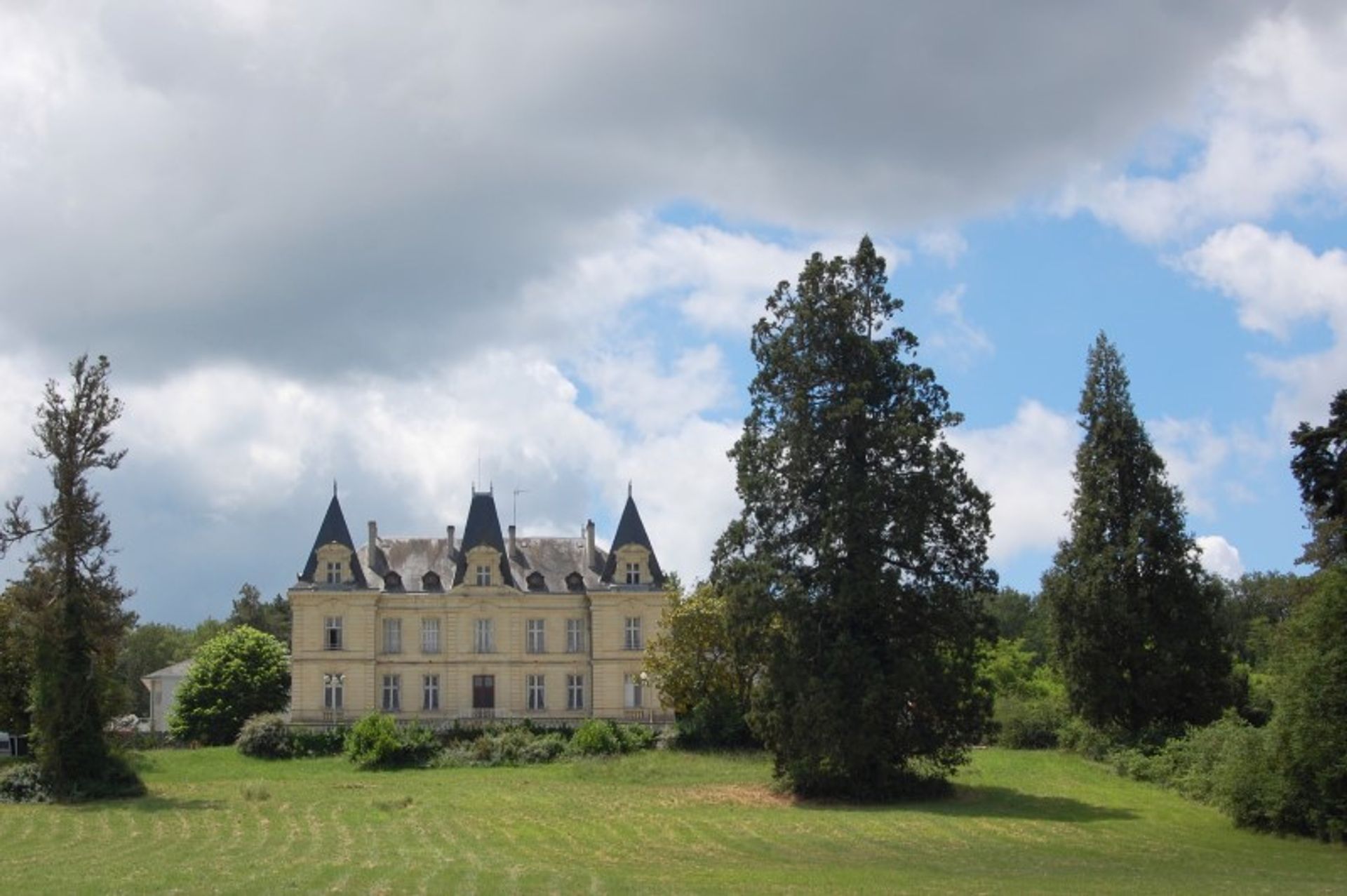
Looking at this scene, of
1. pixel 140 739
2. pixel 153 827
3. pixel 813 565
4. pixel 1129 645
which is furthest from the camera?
pixel 140 739

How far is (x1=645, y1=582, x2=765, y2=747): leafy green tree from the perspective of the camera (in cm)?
5406

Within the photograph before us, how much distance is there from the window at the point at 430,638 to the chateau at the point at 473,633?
43 mm

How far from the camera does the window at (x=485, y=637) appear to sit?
6391 centimetres

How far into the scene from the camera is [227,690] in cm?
6191

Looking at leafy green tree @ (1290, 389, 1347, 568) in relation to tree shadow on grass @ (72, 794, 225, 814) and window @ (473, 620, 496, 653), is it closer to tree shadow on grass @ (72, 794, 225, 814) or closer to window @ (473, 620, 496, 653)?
tree shadow on grass @ (72, 794, 225, 814)

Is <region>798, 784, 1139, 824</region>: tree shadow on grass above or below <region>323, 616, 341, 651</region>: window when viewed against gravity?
below

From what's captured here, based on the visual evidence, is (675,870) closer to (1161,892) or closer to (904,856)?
(904,856)

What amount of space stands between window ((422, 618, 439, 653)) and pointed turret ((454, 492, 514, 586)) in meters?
2.17

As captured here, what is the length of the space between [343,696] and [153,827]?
30.6 m

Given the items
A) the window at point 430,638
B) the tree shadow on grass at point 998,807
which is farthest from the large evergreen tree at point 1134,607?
the window at point 430,638

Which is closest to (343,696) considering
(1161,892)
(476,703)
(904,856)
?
(476,703)

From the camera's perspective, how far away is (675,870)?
2439 centimetres

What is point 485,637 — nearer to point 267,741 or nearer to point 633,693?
point 633,693

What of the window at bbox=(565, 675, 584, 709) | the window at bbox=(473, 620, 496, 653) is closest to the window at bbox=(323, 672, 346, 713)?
the window at bbox=(473, 620, 496, 653)
